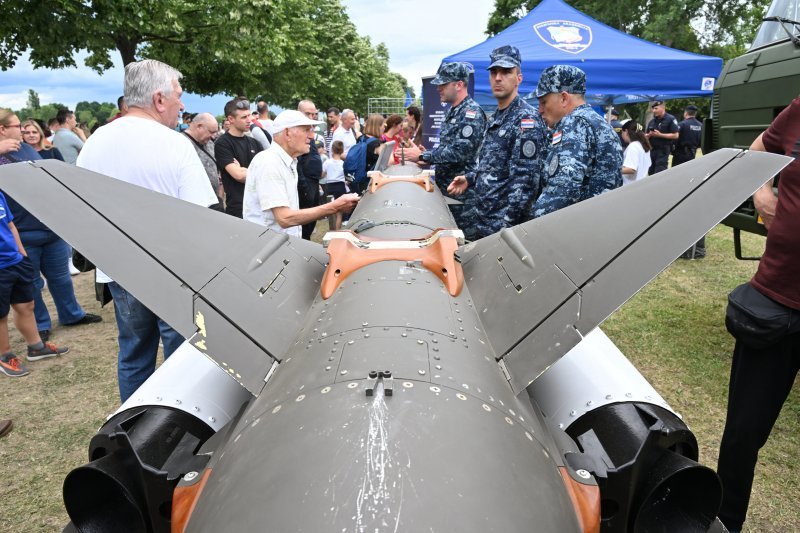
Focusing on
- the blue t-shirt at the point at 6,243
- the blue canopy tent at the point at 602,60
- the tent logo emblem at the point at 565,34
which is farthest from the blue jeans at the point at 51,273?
the tent logo emblem at the point at 565,34

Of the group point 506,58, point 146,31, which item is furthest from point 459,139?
point 146,31

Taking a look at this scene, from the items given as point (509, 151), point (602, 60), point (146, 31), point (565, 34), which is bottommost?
point (509, 151)

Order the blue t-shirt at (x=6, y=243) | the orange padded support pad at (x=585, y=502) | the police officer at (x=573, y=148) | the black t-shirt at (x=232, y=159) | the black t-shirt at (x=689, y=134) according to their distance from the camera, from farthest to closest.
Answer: the black t-shirt at (x=689, y=134)
the black t-shirt at (x=232, y=159)
the blue t-shirt at (x=6, y=243)
the police officer at (x=573, y=148)
the orange padded support pad at (x=585, y=502)

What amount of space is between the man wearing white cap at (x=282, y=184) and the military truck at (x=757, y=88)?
2.88 metres

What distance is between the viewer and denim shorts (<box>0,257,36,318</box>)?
4223 millimetres

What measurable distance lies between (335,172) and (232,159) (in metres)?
3.74

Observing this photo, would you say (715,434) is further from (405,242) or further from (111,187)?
(111,187)

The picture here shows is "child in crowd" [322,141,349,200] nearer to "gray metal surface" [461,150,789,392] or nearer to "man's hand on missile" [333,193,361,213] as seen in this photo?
"man's hand on missile" [333,193,361,213]

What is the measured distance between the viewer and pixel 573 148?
309 cm

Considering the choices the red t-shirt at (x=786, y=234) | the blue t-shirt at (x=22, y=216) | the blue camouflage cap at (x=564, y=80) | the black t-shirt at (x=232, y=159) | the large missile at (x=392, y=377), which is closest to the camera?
the large missile at (x=392, y=377)

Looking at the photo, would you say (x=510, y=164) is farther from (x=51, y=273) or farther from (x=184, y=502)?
(x=51, y=273)

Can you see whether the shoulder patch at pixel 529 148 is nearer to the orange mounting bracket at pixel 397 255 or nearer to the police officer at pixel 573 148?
the police officer at pixel 573 148

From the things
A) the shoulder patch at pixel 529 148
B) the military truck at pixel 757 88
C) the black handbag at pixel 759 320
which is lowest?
the black handbag at pixel 759 320

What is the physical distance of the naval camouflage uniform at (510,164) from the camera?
3.91 m
